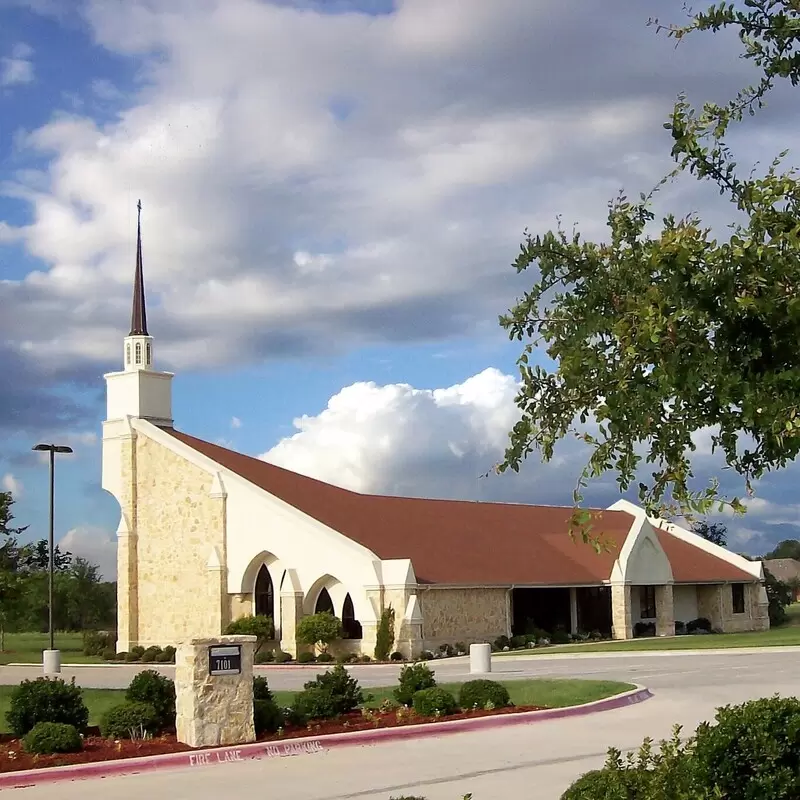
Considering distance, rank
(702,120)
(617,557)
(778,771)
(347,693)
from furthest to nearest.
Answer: (617,557), (347,693), (778,771), (702,120)

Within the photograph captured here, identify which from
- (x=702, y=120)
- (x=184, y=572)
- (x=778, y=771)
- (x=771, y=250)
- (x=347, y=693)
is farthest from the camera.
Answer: (x=184, y=572)

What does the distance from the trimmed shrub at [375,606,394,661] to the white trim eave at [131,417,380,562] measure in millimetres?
1858

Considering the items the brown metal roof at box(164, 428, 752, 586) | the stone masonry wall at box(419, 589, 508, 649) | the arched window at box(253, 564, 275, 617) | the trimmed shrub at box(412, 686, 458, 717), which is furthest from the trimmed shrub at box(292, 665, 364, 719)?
the arched window at box(253, 564, 275, 617)

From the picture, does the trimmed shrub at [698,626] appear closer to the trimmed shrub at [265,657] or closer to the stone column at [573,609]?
the stone column at [573,609]

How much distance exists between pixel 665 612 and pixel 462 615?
40.6ft

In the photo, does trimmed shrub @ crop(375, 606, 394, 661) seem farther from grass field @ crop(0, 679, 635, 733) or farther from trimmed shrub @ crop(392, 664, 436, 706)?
trimmed shrub @ crop(392, 664, 436, 706)

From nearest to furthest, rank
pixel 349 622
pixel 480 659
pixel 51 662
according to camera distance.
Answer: pixel 480 659
pixel 51 662
pixel 349 622

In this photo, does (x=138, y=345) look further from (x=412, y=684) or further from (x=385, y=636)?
(x=412, y=684)

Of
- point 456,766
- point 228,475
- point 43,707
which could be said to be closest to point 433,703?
point 456,766

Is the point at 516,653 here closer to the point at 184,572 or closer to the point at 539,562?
the point at 539,562

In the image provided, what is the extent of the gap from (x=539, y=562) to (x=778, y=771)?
39.8m

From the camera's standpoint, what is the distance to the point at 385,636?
1559 inches

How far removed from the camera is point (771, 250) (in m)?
7.12

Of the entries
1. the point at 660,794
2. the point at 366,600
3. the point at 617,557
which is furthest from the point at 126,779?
the point at 617,557
